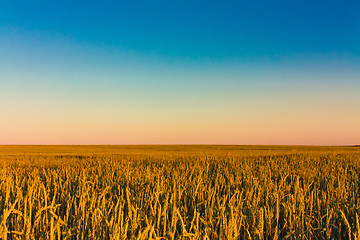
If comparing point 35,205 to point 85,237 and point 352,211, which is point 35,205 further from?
point 352,211

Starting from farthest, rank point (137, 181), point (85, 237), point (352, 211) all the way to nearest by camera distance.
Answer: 1. point (137, 181)
2. point (352, 211)
3. point (85, 237)

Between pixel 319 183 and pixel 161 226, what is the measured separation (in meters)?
3.67

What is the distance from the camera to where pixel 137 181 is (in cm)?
441

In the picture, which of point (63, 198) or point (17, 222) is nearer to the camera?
point (17, 222)

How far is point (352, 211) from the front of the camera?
325 centimetres

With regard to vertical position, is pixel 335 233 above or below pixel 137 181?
below

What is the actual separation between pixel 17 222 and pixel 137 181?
2089 mm

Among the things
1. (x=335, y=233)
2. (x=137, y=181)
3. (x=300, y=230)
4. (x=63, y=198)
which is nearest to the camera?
(x=300, y=230)

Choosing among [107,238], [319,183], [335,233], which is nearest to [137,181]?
[107,238]

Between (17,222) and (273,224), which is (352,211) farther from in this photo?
(17,222)

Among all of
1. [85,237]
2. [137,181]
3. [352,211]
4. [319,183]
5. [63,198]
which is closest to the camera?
[85,237]

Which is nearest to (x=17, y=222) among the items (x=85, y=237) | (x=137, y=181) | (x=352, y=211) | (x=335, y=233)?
(x=85, y=237)

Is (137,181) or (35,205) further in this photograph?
(137,181)

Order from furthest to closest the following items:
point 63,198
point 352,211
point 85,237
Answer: point 63,198 < point 352,211 < point 85,237
